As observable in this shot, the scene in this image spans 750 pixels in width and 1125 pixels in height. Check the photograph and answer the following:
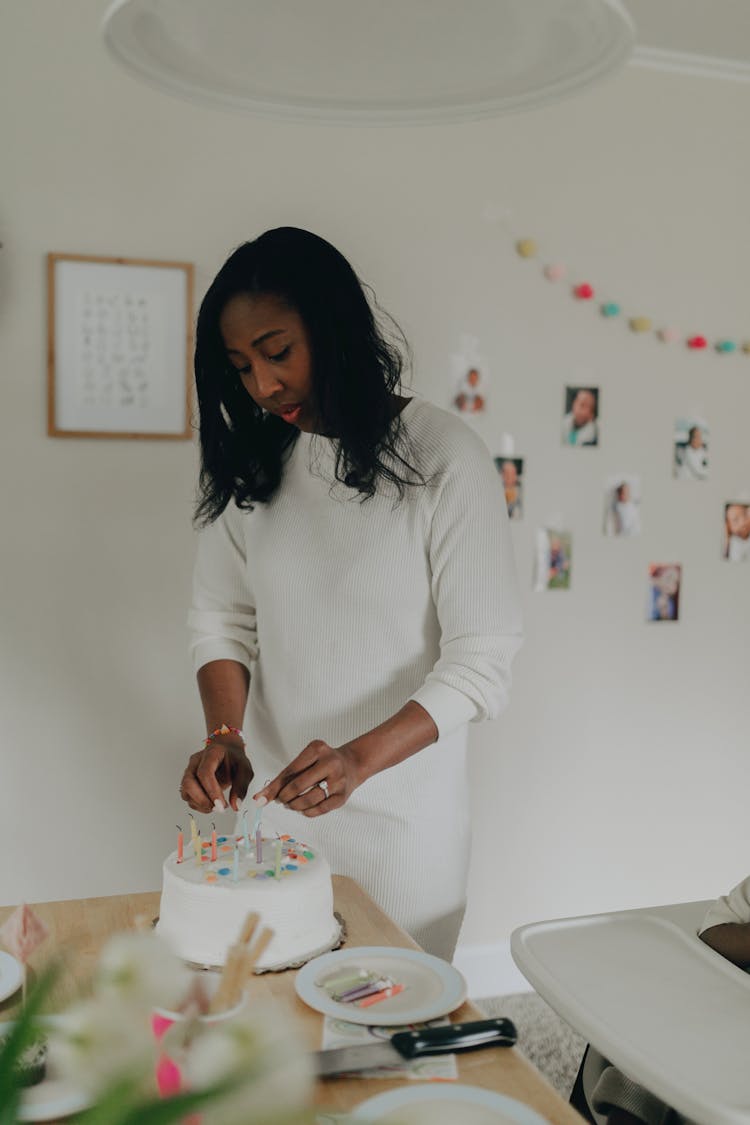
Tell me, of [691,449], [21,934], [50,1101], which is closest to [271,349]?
[21,934]

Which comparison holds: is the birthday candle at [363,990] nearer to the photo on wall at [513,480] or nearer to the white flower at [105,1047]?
the white flower at [105,1047]

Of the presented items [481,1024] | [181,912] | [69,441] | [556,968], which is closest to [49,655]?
[69,441]

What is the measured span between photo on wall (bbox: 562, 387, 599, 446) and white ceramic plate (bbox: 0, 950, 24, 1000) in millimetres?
1901

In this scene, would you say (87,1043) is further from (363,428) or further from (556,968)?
(363,428)

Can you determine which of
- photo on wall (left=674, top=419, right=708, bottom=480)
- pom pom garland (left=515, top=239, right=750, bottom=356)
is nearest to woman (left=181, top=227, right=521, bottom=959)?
pom pom garland (left=515, top=239, right=750, bottom=356)

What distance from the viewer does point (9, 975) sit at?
111 centimetres

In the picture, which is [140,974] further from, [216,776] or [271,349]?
[271,349]

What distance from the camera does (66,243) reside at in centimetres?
227

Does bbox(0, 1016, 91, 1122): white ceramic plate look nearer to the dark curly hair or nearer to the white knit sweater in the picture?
the white knit sweater

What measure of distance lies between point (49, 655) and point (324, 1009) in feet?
4.78

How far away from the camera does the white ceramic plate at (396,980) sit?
1.04 metres

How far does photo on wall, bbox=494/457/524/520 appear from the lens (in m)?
2.64

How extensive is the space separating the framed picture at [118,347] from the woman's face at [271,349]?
866mm

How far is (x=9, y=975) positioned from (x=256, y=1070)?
73cm
